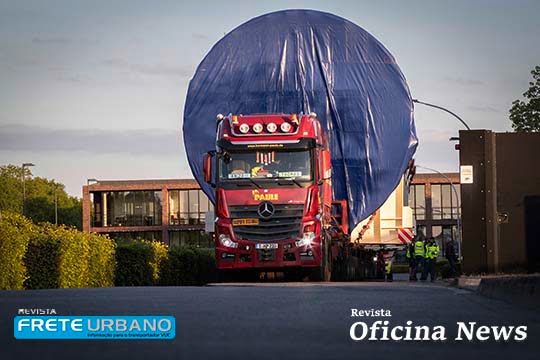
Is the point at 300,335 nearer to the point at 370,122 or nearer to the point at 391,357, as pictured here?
the point at 391,357

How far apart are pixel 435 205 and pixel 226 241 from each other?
236 ft

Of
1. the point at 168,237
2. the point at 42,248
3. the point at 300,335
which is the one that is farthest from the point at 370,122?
the point at 168,237

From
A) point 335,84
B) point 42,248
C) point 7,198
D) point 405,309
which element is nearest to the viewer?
point 405,309

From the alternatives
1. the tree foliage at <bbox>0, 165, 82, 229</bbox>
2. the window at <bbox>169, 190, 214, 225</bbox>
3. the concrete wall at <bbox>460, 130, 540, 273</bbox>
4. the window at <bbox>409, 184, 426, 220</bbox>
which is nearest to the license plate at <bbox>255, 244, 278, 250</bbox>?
the concrete wall at <bbox>460, 130, 540, 273</bbox>

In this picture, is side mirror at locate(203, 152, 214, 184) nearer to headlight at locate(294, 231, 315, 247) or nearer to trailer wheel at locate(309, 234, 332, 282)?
headlight at locate(294, 231, 315, 247)

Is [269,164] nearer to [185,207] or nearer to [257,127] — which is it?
[257,127]

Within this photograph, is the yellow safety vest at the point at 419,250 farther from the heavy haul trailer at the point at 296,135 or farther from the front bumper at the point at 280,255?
the front bumper at the point at 280,255

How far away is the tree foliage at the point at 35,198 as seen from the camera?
12362cm

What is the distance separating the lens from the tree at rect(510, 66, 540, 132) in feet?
186

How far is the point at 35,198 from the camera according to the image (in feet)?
429

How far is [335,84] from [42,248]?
7434 millimetres

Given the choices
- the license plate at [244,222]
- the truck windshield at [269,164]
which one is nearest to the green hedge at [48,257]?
the license plate at [244,222]

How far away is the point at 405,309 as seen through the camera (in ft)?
39.5

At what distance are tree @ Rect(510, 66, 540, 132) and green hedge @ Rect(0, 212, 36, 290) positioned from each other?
37.9 m
